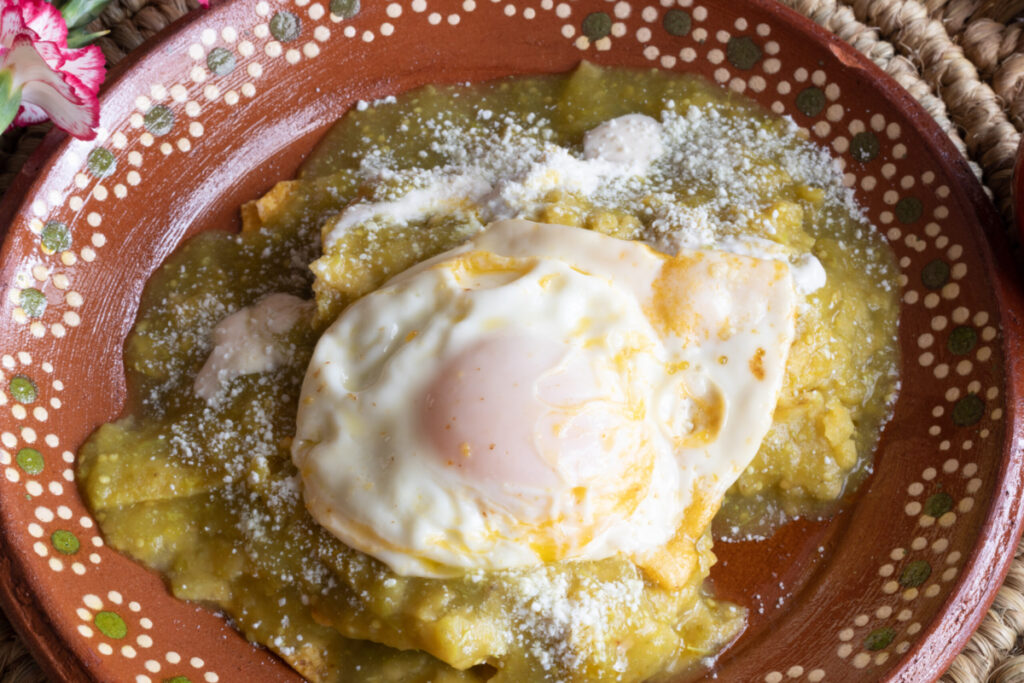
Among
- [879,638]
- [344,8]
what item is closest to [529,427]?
[879,638]

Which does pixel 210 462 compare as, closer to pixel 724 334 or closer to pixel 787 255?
pixel 724 334

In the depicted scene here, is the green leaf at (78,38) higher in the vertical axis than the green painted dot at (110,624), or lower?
higher

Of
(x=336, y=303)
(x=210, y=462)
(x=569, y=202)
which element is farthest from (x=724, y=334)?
(x=210, y=462)

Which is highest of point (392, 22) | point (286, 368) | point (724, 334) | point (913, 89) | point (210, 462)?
point (913, 89)

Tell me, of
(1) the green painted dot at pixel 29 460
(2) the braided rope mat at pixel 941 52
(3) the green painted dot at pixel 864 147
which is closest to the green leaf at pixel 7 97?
(2) the braided rope mat at pixel 941 52

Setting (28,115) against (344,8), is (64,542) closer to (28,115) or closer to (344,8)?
(28,115)

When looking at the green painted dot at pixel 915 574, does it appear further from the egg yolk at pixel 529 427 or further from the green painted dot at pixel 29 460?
the green painted dot at pixel 29 460

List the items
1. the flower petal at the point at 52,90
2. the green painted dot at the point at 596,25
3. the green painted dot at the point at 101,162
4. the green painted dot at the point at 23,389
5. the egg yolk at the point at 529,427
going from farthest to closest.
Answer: the green painted dot at the point at 596,25, the green painted dot at the point at 101,162, the green painted dot at the point at 23,389, the flower petal at the point at 52,90, the egg yolk at the point at 529,427
